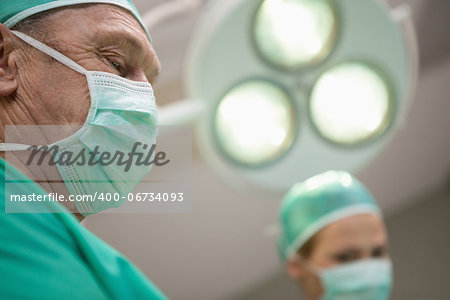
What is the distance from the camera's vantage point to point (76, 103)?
31.9 inches

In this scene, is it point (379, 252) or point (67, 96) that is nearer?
point (67, 96)

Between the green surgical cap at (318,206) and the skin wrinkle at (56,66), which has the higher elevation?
the green surgical cap at (318,206)

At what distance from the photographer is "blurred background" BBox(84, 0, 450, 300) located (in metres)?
1.89

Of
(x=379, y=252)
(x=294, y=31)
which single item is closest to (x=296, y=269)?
(x=379, y=252)

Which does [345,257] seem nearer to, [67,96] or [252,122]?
[252,122]

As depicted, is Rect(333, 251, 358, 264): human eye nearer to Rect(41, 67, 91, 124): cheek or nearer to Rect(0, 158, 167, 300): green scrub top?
Rect(0, 158, 167, 300): green scrub top

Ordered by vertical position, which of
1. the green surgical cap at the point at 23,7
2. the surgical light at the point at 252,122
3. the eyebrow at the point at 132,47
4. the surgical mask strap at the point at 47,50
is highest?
the surgical light at the point at 252,122

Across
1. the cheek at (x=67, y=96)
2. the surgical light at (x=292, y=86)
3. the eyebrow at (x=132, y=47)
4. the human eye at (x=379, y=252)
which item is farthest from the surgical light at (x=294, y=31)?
the human eye at (x=379, y=252)

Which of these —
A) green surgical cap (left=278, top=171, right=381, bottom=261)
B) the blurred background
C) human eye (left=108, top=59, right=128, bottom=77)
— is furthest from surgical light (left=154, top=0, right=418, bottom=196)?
human eye (left=108, top=59, right=128, bottom=77)

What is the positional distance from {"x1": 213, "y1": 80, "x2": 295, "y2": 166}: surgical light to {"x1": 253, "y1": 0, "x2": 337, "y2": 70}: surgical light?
0.28 feet

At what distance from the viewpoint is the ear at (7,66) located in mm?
802

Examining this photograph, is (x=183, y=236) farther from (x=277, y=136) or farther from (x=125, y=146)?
(x=125, y=146)

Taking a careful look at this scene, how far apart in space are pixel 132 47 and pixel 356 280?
1269 mm

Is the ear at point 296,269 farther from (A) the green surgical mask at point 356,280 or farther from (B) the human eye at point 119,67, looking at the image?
(B) the human eye at point 119,67
